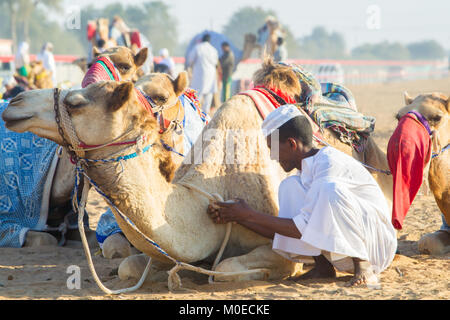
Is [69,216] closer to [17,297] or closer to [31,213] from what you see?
[31,213]

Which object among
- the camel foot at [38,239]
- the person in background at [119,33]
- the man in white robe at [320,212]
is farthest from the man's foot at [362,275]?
the person in background at [119,33]

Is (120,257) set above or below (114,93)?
below

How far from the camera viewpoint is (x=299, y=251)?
13.4ft

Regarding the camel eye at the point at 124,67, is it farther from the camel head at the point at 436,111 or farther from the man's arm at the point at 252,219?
the camel head at the point at 436,111

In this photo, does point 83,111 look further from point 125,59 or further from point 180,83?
point 125,59

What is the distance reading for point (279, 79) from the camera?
4.97m

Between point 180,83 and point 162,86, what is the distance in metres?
0.15

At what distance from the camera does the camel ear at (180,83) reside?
17.1ft

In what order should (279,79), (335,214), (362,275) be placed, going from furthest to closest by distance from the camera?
(279,79), (362,275), (335,214)

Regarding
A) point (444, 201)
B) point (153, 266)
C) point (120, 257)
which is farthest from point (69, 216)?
point (444, 201)

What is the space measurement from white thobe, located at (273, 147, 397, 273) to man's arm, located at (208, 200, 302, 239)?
6 cm

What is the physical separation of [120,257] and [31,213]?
4.11 feet

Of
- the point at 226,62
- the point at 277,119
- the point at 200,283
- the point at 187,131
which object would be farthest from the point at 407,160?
the point at 226,62

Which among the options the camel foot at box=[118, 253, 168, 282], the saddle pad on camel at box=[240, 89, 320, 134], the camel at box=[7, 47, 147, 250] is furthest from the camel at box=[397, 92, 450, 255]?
the camel at box=[7, 47, 147, 250]
